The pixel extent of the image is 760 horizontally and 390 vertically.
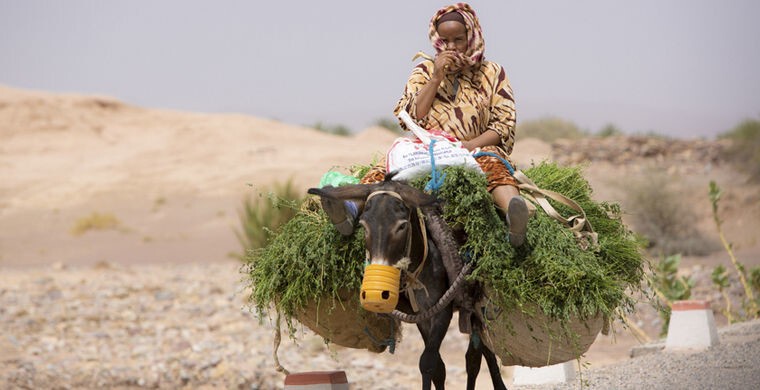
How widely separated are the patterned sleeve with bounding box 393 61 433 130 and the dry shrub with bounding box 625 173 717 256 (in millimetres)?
18144

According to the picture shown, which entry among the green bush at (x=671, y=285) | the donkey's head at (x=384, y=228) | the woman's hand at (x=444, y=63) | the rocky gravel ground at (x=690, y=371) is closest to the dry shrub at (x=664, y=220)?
the green bush at (x=671, y=285)

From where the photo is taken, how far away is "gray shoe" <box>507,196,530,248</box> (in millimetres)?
5086

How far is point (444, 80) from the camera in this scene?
20.1ft

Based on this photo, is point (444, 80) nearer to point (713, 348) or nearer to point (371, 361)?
point (713, 348)

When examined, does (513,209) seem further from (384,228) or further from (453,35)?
(453,35)

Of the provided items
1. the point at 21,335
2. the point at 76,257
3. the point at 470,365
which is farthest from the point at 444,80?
the point at 76,257

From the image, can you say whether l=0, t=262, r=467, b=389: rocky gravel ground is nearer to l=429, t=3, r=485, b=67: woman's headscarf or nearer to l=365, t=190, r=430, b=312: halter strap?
l=365, t=190, r=430, b=312: halter strap

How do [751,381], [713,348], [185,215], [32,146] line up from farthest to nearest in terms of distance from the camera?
[32,146], [185,215], [713,348], [751,381]

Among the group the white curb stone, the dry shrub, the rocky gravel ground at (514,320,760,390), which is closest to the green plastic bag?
the rocky gravel ground at (514,320,760,390)

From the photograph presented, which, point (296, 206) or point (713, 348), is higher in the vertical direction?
point (296, 206)

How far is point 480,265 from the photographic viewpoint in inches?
209

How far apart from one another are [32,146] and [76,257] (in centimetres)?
2880

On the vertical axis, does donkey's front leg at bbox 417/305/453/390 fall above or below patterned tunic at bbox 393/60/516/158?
below

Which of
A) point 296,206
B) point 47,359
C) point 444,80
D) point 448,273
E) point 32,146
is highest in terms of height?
point 32,146
